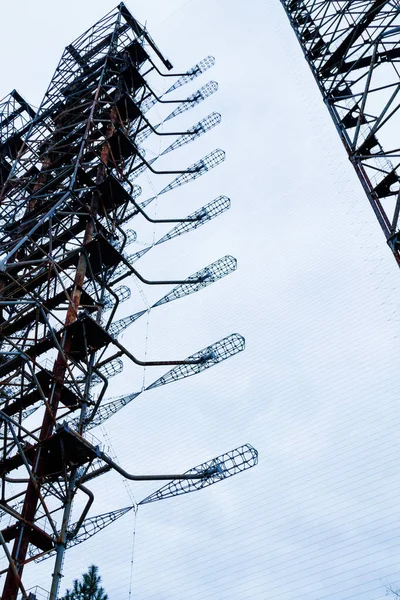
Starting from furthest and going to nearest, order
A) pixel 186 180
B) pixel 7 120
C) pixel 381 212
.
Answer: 1. pixel 7 120
2. pixel 186 180
3. pixel 381 212

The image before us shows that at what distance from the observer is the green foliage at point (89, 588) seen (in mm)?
27078

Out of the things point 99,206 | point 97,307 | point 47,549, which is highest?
point 99,206

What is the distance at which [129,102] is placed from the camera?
107 ft

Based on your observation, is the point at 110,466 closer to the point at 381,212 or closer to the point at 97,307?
the point at 97,307

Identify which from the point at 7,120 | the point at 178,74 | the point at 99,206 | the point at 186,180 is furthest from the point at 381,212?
the point at 178,74

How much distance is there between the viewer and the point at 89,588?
90.2 ft

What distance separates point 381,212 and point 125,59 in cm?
2368

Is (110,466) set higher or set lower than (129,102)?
lower

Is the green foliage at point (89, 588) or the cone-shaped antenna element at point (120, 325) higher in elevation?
the cone-shaped antenna element at point (120, 325)

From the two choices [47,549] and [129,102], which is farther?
[129,102]

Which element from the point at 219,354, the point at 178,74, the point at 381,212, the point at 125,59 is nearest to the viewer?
the point at 381,212

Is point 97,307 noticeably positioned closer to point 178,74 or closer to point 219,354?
point 219,354

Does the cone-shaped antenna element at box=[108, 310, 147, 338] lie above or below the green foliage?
above

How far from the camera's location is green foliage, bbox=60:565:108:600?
2708 centimetres
